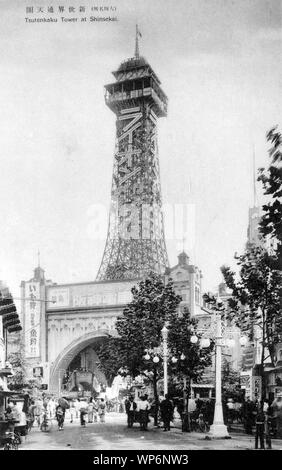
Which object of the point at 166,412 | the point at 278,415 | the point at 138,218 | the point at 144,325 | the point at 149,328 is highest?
the point at 138,218

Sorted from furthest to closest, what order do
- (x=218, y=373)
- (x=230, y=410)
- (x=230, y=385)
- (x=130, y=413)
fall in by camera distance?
(x=230, y=385) < (x=130, y=413) < (x=230, y=410) < (x=218, y=373)

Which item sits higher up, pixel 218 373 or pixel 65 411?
pixel 218 373

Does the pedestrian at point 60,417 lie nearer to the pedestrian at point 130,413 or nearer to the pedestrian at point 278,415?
the pedestrian at point 130,413

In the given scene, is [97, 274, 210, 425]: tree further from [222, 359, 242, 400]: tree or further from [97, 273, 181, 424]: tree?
[222, 359, 242, 400]: tree

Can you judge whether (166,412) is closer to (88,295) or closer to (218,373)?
(218,373)

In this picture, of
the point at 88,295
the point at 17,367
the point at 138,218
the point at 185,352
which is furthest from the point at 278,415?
the point at 88,295

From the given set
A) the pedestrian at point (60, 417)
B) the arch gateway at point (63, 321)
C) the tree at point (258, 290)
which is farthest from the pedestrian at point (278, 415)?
the arch gateway at point (63, 321)

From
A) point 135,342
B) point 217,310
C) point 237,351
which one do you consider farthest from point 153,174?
point 217,310
